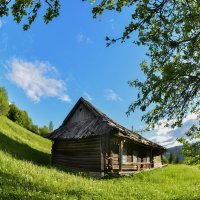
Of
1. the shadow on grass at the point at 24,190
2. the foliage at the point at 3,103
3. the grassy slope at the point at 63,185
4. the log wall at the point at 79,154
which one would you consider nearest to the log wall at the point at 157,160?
the grassy slope at the point at 63,185

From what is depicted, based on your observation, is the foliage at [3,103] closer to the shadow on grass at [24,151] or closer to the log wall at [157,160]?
the shadow on grass at [24,151]

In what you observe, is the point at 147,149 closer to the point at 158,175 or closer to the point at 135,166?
the point at 135,166

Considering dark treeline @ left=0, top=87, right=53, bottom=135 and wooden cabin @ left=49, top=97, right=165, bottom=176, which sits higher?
dark treeline @ left=0, top=87, right=53, bottom=135

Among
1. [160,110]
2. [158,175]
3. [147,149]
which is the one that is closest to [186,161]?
[160,110]

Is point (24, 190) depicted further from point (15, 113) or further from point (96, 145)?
point (15, 113)

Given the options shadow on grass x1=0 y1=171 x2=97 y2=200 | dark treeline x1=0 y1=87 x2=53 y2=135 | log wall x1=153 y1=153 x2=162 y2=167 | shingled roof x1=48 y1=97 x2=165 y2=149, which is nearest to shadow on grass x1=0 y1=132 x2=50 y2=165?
shingled roof x1=48 y1=97 x2=165 y2=149

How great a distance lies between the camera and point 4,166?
55.8 ft

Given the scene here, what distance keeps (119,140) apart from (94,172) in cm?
374

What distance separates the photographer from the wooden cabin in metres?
29.2

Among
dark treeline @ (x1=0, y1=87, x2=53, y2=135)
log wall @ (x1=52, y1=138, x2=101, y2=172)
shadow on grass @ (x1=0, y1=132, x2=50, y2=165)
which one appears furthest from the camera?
dark treeline @ (x1=0, y1=87, x2=53, y2=135)

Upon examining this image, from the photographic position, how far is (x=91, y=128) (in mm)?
30156

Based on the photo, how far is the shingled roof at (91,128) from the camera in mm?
28750

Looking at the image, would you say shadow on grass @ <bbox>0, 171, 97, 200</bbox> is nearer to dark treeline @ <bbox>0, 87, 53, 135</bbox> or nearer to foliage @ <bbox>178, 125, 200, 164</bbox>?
foliage @ <bbox>178, 125, 200, 164</bbox>

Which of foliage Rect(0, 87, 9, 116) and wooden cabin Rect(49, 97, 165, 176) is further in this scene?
foliage Rect(0, 87, 9, 116)
